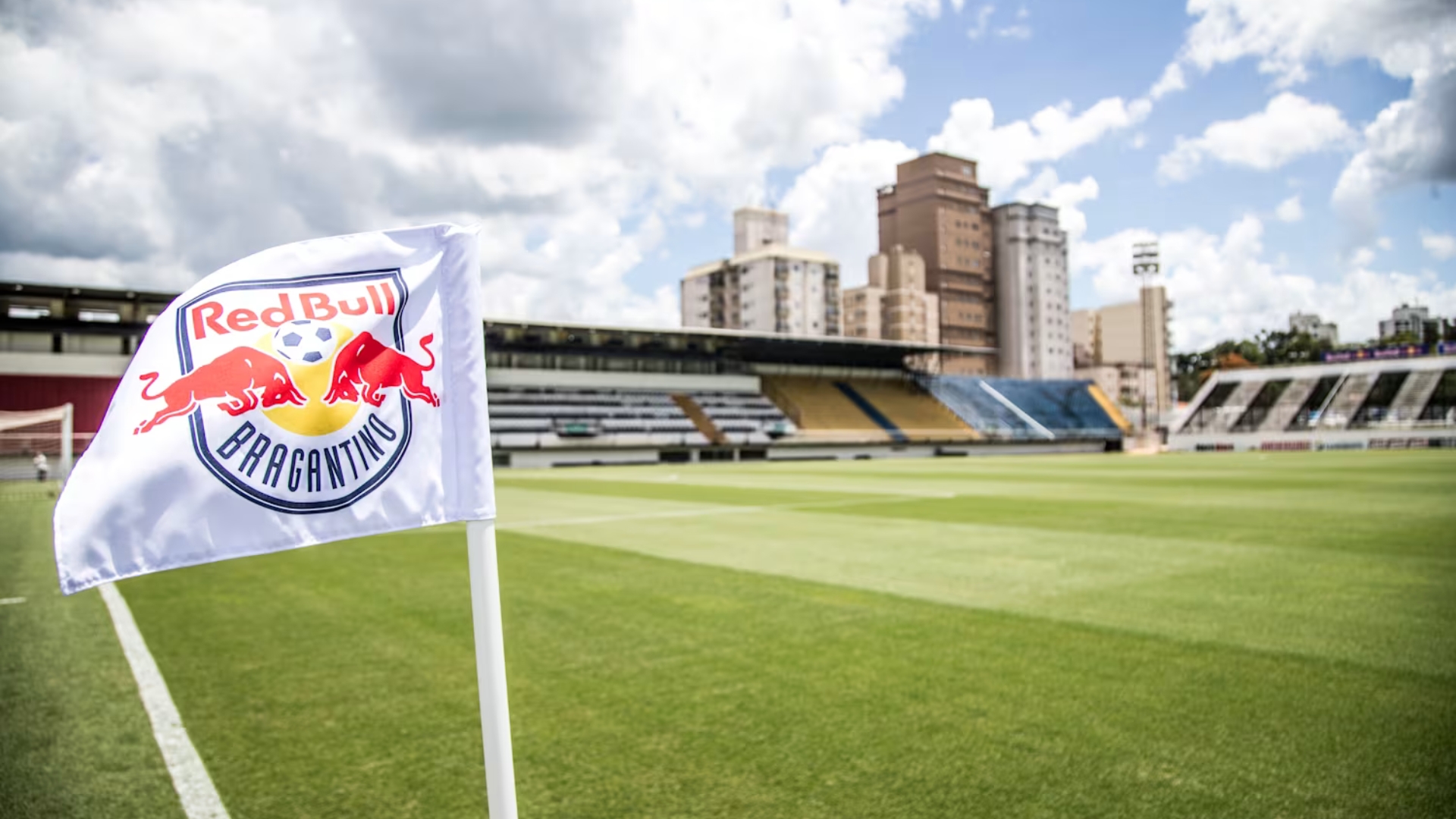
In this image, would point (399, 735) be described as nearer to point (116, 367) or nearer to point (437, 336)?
point (437, 336)

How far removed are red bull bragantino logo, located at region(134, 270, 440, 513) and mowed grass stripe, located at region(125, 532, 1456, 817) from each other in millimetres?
2178

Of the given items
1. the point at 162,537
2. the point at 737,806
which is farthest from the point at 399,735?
the point at 162,537

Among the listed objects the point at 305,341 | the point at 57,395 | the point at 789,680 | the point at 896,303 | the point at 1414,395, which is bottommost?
the point at 789,680

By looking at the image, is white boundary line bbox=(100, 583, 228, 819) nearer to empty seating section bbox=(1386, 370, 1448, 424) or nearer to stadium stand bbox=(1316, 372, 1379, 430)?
stadium stand bbox=(1316, 372, 1379, 430)

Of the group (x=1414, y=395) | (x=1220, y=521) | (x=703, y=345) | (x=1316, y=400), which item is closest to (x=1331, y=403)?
(x=1316, y=400)

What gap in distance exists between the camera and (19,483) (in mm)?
33219

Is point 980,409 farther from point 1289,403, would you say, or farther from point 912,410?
point 1289,403

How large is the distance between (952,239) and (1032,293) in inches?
524

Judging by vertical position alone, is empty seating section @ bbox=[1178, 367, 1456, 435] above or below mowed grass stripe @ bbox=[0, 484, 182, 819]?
above

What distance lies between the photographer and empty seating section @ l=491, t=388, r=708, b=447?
166ft

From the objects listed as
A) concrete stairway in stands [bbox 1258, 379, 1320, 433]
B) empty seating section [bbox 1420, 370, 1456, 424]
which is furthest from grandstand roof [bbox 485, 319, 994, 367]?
empty seating section [bbox 1420, 370, 1456, 424]

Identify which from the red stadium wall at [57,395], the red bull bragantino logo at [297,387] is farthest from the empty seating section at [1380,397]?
the red stadium wall at [57,395]

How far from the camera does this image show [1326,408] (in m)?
65.6

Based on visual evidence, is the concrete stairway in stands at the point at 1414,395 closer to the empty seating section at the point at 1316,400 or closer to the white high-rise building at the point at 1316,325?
the empty seating section at the point at 1316,400
